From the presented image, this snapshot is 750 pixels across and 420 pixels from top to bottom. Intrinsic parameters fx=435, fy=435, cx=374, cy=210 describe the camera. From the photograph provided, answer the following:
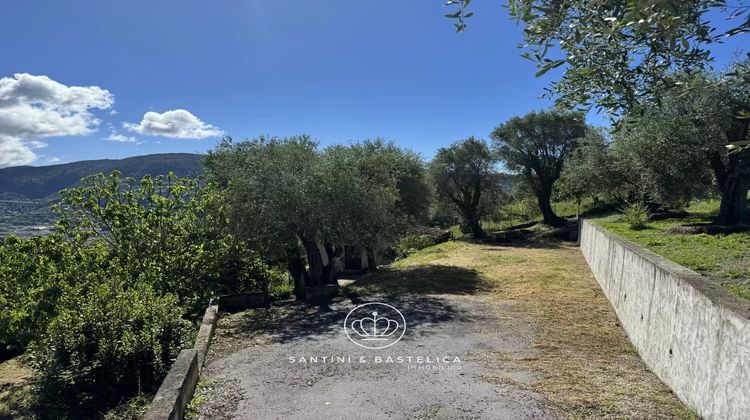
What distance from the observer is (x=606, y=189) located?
874 inches

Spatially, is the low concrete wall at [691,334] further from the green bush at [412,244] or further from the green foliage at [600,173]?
the green bush at [412,244]

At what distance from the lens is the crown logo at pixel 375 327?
919cm

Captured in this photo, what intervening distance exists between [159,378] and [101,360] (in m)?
0.88

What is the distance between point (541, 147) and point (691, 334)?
28.4m

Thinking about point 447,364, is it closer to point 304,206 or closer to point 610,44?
point 610,44

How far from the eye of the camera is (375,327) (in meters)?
9.89

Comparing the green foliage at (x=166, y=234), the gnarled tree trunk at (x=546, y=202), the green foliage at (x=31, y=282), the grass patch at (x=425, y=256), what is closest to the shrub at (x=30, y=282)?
the green foliage at (x=31, y=282)

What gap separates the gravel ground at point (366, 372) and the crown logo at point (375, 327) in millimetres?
388

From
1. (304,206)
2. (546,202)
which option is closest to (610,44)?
(304,206)

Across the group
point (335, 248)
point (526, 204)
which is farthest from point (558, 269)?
point (526, 204)

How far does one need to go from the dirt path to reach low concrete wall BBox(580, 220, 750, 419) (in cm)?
33

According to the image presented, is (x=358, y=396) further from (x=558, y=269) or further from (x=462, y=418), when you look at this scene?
(x=558, y=269)

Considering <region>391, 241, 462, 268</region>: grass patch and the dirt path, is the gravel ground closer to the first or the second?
the dirt path

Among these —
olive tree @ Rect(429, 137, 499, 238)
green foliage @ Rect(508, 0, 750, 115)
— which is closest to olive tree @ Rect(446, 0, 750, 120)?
green foliage @ Rect(508, 0, 750, 115)
